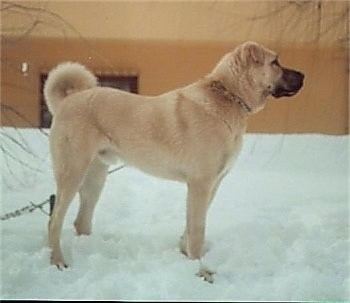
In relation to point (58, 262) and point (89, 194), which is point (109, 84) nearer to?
point (89, 194)

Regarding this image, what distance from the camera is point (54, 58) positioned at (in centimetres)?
244

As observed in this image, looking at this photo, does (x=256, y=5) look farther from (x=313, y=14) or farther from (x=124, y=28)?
(x=124, y=28)

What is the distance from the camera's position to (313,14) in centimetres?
244

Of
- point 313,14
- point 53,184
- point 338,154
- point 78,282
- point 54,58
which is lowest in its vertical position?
point 78,282

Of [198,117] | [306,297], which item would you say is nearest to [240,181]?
[198,117]

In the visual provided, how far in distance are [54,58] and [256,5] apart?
2.13 ft

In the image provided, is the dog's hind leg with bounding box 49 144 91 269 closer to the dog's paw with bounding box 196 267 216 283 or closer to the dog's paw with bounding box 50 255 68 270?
the dog's paw with bounding box 50 255 68 270

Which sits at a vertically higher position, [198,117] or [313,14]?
[313,14]

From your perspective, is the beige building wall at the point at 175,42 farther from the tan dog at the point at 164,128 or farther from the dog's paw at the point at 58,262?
the dog's paw at the point at 58,262

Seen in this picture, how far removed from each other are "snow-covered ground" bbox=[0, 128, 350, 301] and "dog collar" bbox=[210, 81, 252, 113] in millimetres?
94

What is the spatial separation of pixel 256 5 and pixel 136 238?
0.81m

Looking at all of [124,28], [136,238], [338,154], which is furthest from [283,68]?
[136,238]

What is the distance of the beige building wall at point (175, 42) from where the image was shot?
95.2 inches

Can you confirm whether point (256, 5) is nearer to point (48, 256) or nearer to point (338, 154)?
point (338, 154)
